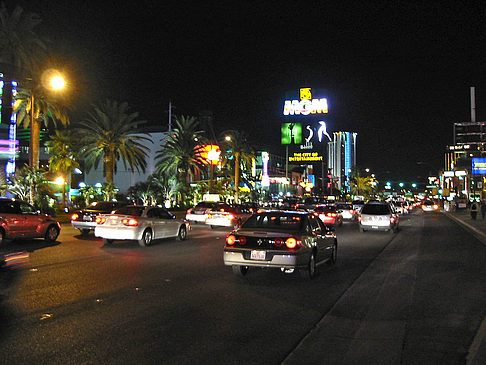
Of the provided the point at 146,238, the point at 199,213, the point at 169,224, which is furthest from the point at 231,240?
the point at 199,213

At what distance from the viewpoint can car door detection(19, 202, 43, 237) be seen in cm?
1577

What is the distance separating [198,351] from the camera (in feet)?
18.4

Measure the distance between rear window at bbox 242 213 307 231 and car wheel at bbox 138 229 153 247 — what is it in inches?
248

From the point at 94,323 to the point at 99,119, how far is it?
3818cm

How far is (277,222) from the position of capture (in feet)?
37.3

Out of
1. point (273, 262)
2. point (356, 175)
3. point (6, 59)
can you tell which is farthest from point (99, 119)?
point (356, 175)

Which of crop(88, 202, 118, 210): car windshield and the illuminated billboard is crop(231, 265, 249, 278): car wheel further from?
the illuminated billboard

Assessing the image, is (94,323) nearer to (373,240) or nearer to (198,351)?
(198,351)

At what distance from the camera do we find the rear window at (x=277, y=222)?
426 inches

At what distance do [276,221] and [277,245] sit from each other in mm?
1432

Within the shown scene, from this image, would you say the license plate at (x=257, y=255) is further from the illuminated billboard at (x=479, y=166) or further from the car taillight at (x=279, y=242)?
the illuminated billboard at (x=479, y=166)

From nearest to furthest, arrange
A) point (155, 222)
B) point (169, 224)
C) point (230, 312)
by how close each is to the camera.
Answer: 1. point (230, 312)
2. point (155, 222)
3. point (169, 224)

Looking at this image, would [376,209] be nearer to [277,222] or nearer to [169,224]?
[169,224]

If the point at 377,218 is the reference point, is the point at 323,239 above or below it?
above
